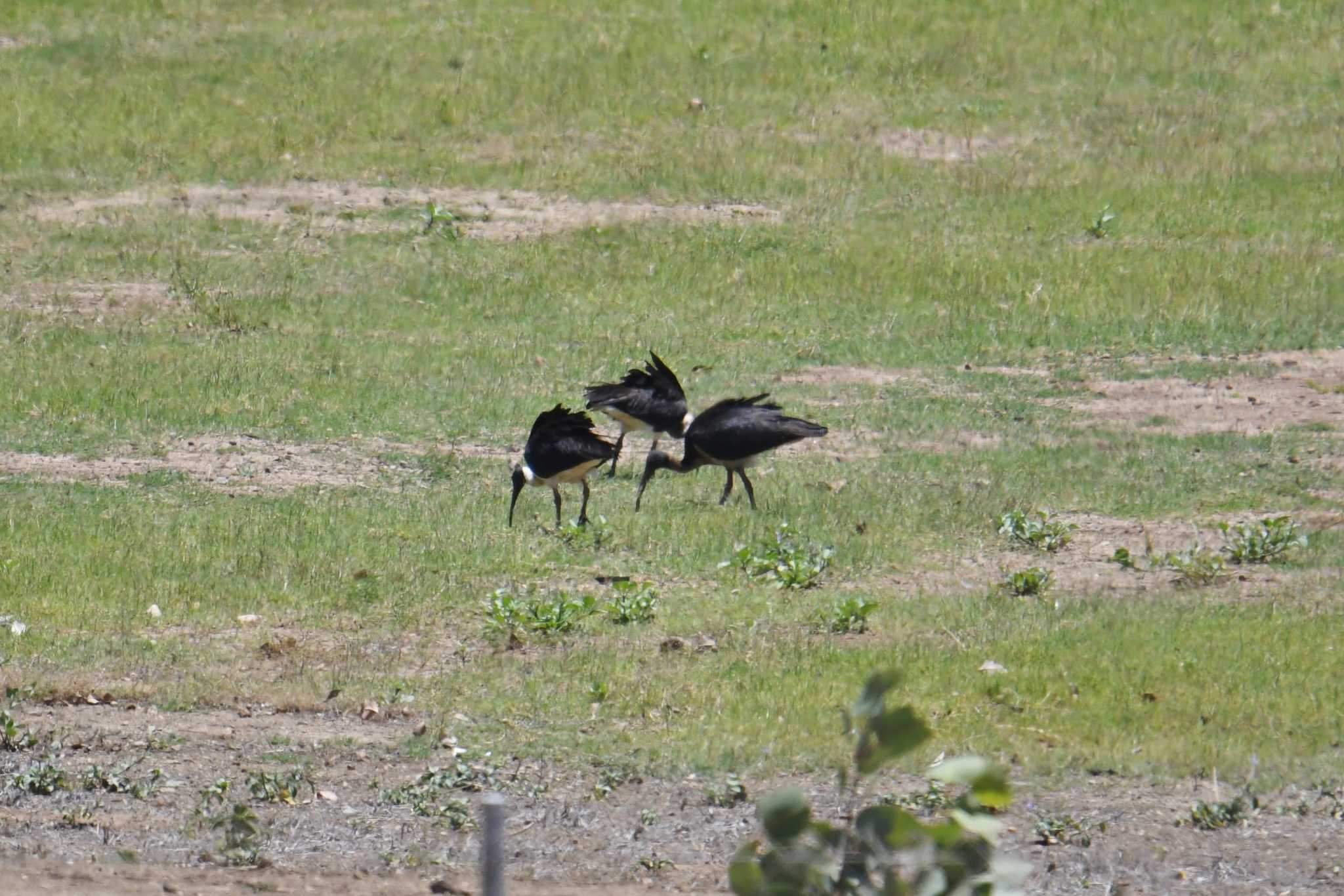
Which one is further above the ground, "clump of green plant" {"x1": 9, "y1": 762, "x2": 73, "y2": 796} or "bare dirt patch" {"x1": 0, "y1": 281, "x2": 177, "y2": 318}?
"bare dirt patch" {"x1": 0, "y1": 281, "x2": 177, "y2": 318}

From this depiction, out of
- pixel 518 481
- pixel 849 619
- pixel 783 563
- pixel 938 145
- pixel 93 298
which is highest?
pixel 938 145

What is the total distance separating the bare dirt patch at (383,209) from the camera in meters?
22.0

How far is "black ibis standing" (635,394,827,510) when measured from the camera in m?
13.6

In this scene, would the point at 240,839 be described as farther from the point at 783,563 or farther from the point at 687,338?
the point at 687,338

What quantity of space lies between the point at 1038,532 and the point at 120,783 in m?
6.48

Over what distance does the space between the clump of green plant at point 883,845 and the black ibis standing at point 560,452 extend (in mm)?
9004

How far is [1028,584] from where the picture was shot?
452 inches

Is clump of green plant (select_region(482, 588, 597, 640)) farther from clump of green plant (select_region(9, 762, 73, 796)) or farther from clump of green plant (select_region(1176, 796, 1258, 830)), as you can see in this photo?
clump of green plant (select_region(1176, 796, 1258, 830))

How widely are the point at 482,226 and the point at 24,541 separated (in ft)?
34.4

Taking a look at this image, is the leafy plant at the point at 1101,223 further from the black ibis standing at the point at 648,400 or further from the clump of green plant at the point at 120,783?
the clump of green plant at the point at 120,783

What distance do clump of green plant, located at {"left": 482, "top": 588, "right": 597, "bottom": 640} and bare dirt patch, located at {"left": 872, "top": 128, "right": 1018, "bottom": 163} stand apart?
14.5m

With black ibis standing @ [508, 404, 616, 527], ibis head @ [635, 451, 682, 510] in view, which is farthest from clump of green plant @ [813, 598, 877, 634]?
ibis head @ [635, 451, 682, 510]

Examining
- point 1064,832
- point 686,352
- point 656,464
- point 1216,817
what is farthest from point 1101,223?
point 1064,832

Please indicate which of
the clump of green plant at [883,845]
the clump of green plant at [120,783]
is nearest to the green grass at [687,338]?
the clump of green plant at [120,783]
